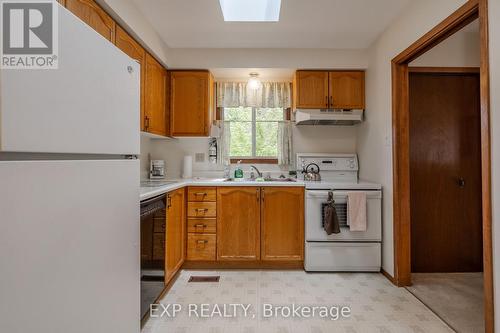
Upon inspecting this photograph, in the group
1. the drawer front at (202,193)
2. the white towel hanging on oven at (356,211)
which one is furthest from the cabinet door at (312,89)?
the drawer front at (202,193)

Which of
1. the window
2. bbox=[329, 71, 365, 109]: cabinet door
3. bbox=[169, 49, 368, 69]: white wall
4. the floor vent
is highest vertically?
bbox=[169, 49, 368, 69]: white wall

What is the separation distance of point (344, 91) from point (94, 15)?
2551 mm

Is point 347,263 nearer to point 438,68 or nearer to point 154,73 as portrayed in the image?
point 438,68

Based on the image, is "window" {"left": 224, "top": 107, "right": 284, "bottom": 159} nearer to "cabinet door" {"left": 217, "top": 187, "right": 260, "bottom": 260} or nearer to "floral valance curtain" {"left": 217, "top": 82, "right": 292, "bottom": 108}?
"floral valance curtain" {"left": 217, "top": 82, "right": 292, "bottom": 108}

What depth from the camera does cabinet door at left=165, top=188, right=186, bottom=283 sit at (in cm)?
230

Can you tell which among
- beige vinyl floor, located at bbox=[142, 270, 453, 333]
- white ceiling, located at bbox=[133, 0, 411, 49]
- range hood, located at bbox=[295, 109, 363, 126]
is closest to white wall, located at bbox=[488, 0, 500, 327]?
beige vinyl floor, located at bbox=[142, 270, 453, 333]

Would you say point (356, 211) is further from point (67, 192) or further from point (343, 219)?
point (67, 192)

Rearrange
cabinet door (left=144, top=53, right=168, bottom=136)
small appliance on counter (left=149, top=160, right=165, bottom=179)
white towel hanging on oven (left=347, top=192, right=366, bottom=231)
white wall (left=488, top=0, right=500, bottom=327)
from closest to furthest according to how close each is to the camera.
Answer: white wall (left=488, top=0, right=500, bottom=327) < cabinet door (left=144, top=53, right=168, bottom=136) < white towel hanging on oven (left=347, top=192, right=366, bottom=231) < small appliance on counter (left=149, top=160, right=165, bottom=179)

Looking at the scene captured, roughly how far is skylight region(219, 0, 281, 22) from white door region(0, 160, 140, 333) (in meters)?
2.17

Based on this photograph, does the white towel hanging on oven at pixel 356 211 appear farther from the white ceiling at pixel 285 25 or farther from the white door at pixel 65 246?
the white door at pixel 65 246

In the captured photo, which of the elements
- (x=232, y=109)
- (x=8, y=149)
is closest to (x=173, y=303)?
(x=8, y=149)

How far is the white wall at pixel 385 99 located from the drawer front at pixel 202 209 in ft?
5.71

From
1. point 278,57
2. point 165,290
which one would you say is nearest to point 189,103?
point 278,57

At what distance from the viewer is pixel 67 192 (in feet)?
1.86
